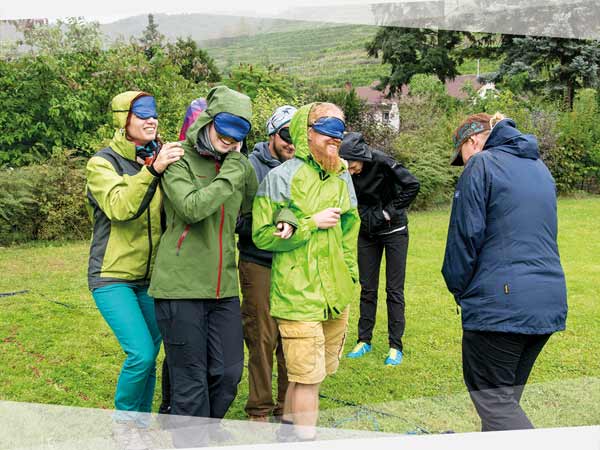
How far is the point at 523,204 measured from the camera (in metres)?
2.83

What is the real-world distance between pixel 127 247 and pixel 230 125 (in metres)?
0.77

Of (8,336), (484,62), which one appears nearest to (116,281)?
(8,336)

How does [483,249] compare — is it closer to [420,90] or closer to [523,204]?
[523,204]

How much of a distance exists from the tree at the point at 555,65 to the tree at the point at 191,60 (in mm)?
9916

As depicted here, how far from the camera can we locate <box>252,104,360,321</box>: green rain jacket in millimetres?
3166

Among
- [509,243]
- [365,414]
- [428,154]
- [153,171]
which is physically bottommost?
[428,154]

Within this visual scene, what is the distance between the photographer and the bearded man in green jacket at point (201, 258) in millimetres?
2965

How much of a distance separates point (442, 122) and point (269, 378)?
42.9 ft

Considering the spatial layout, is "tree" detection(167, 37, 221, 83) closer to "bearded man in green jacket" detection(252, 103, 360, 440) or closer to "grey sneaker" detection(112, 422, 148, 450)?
"bearded man in green jacket" detection(252, 103, 360, 440)

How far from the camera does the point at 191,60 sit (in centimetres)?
1305

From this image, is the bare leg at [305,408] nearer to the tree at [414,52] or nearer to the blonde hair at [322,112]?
the blonde hair at [322,112]

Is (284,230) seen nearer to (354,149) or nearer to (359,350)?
(354,149)

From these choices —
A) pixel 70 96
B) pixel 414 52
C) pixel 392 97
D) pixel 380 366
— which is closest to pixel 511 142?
pixel 380 366

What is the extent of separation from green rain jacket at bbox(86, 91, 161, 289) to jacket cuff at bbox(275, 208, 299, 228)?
1.86ft
